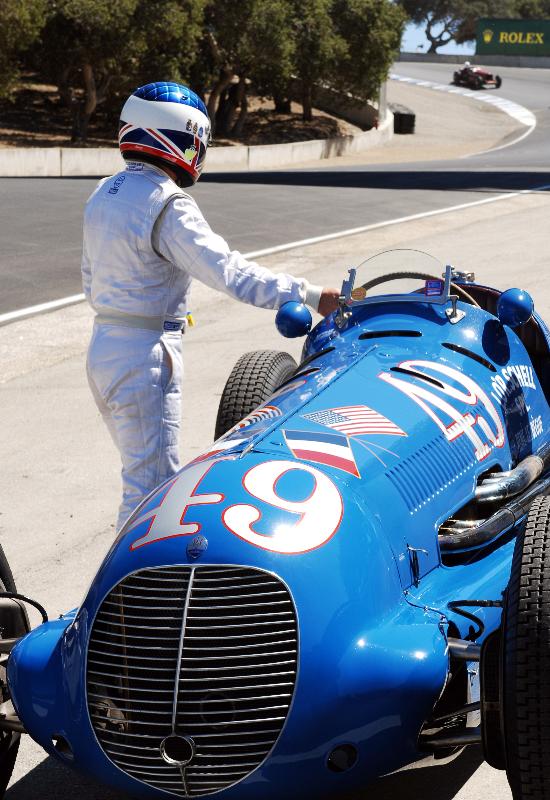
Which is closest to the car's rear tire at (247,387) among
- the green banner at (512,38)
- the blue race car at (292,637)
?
the blue race car at (292,637)

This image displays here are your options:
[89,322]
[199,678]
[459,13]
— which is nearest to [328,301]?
[199,678]

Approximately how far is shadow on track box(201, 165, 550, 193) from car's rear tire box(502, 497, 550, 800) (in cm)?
2328

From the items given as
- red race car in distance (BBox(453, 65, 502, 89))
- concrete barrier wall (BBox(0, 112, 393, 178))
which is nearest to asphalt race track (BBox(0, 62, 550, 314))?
concrete barrier wall (BBox(0, 112, 393, 178))

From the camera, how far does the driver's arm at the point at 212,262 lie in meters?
4.89

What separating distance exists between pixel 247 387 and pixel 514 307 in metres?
1.47

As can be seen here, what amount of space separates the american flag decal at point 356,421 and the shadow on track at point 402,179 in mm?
22241

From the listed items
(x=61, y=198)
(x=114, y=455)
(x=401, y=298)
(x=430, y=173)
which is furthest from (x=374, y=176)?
(x=401, y=298)

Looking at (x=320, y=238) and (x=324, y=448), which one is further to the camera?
(x=320, y=238)

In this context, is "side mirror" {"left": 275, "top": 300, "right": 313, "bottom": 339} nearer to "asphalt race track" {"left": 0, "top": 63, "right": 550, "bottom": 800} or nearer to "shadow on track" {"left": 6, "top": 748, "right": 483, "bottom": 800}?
"asphalt race track" {"left": 0, "top": 63, "right": 550, "bottom": 800}

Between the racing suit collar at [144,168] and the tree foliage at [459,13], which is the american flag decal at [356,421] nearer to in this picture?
the racing suit collar at [144,168]

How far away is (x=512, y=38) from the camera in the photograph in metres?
86.7

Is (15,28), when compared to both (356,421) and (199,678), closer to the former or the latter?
(356,421)

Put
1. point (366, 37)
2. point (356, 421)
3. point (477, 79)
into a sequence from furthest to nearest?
point (477, 79)
point (366, 37)
point (356, 421)

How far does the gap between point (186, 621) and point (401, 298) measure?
8.01 feet
